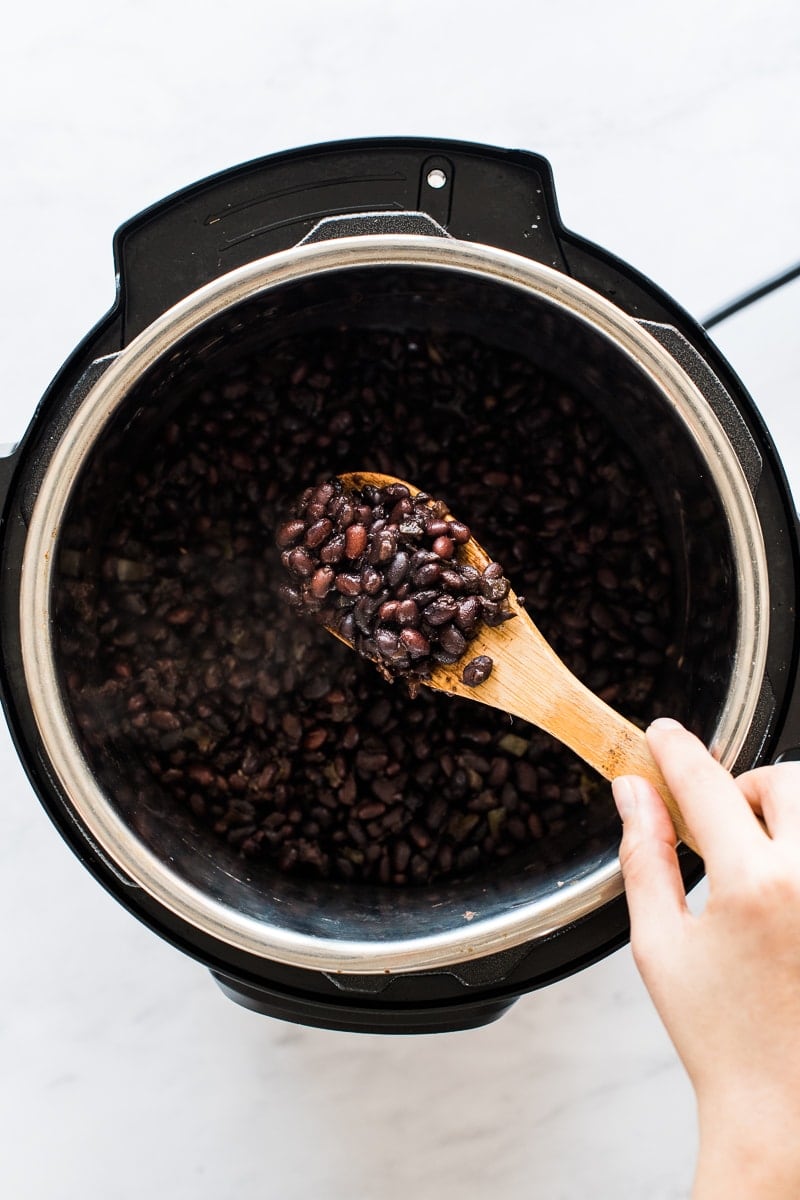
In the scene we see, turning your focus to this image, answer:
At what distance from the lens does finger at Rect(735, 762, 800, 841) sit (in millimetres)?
855

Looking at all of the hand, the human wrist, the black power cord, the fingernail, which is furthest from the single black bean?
the black power cord

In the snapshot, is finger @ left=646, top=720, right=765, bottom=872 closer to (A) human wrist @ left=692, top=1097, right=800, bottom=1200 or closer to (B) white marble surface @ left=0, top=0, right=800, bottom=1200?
(A) human wrist @ left=692, top=1097, right=800, bottom=1200

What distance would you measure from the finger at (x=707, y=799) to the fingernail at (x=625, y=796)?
0.04 meters

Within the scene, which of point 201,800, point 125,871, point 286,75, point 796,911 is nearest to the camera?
point 796,911

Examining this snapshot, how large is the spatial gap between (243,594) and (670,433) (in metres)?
0.56

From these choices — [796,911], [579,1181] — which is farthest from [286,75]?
[579,1181]

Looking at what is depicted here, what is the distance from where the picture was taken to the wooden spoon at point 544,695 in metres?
1.03

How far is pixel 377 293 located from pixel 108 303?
1.44 ft

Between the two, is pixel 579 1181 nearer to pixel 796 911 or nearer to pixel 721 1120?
pixel 721 1120

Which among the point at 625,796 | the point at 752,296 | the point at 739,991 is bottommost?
the point at 739,991

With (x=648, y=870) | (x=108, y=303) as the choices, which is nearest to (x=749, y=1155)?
(x=648, y=870)

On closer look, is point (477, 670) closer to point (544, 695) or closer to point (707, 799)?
point (544, 695)

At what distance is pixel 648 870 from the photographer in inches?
35.7

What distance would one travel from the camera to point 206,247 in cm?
103
